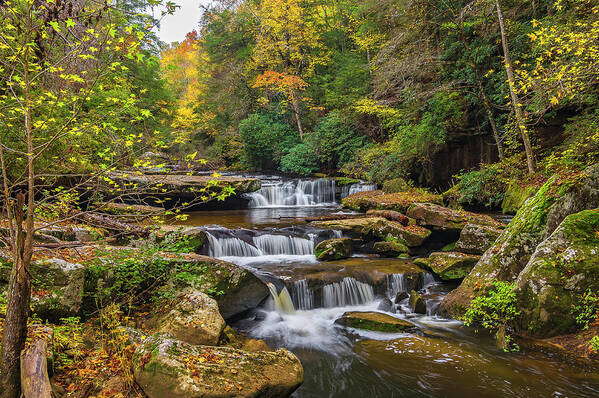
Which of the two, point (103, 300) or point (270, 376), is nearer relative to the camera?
point (270, 376)

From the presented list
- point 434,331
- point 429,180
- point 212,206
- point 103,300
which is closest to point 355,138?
point 429,180

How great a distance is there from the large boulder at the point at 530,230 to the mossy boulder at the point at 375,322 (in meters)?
1.06

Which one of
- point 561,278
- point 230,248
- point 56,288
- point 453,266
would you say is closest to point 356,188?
point 230,248

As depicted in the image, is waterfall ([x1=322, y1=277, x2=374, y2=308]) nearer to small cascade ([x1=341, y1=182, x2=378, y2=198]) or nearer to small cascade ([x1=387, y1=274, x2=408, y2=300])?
small cascade ([x1=387, y1=274, x2=408, y2=300])

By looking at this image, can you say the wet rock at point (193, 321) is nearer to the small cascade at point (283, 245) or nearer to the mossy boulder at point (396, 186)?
the small cascade at point (283, 245)

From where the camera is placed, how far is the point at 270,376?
3348 millimetres

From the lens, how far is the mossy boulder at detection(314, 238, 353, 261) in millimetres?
8641

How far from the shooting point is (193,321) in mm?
4281

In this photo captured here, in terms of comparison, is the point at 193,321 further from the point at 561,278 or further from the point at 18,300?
the point at 561,278

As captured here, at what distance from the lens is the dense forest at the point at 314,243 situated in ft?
10.2

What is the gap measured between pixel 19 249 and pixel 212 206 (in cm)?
1374

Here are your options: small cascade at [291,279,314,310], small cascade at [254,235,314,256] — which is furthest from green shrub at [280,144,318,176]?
small cascade at [291,279,314,310]

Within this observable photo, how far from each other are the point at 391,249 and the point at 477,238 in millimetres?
2154

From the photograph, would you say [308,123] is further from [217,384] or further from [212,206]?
[217,384]
